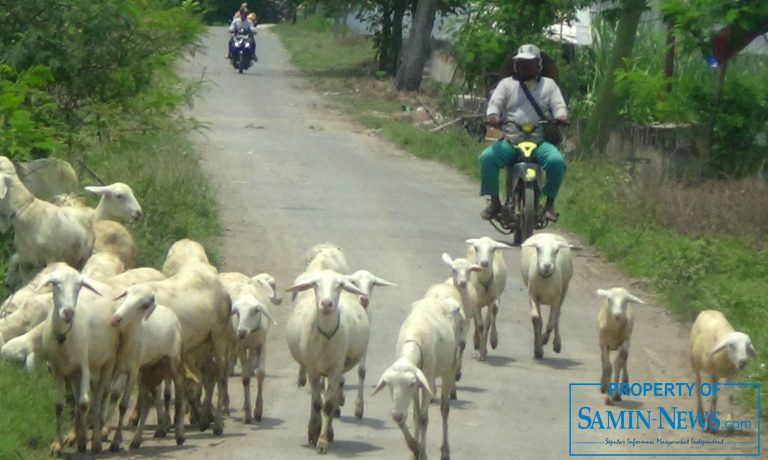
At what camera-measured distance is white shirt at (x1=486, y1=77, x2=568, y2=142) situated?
15852mm

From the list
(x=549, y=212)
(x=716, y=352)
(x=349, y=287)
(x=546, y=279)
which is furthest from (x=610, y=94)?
(x=349, y=287)

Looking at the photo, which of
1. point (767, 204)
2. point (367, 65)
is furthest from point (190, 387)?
point (367, 65)

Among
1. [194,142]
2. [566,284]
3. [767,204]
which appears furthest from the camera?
[194,142]

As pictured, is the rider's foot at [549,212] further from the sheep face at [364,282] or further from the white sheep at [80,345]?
the white sheep at [80,345]

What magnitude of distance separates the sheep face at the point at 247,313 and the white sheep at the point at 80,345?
99cm

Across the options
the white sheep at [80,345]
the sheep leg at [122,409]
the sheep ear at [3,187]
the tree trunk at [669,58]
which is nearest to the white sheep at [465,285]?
the sheep leg at [122,409]

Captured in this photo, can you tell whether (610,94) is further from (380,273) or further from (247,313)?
(247,313)

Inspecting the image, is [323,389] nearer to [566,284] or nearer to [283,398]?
[283,398]

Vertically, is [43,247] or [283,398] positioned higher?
[43,247]

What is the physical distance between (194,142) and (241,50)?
14329 mm

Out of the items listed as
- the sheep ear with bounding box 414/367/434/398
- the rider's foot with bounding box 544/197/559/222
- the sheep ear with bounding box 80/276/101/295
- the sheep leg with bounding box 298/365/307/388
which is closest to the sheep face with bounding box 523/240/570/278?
the sheep leg with bounding box 298/365/307/388

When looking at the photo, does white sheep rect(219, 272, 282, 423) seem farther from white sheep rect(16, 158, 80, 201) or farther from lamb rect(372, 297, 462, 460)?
white sheep rect(16, 158, 80, 201)

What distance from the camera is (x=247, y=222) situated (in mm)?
18016

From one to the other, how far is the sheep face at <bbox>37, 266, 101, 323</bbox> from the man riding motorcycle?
23.6 ft
